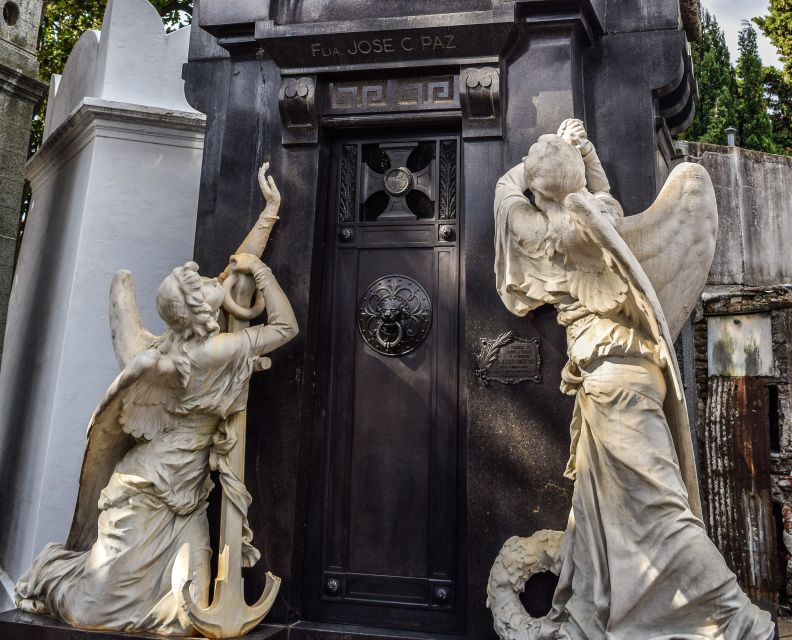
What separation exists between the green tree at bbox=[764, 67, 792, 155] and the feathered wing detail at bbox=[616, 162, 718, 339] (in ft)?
52.5

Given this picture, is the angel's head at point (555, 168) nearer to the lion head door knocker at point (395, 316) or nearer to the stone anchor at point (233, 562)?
the lion head door knocker at point (395, 316)

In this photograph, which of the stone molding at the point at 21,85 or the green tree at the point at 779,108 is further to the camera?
the green tree at the point at 779,108

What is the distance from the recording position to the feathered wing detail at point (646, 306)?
406cm

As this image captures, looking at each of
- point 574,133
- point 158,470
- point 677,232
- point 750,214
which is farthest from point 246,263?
point 750,214

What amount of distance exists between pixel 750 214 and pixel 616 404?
10.2m

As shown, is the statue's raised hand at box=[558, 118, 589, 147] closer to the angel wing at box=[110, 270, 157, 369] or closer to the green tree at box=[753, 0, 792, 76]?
the angel wing at box=[110, 270, 157, 369]

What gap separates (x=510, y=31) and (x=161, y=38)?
13.5 ft

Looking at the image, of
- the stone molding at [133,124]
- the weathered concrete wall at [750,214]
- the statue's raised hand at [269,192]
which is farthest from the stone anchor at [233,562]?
the weathered concrete wall at [750,214]

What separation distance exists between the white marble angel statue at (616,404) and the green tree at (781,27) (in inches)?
549

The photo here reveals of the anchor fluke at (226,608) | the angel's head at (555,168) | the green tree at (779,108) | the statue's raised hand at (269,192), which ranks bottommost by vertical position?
the anchor fluke at (226,608)

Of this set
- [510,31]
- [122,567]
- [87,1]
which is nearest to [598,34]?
[510,31]

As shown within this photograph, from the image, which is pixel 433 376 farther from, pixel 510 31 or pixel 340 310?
pixel 510 31

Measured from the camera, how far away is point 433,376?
212 inches

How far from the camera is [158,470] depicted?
483cm
